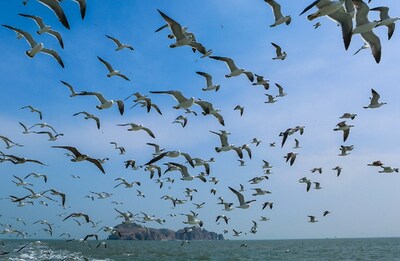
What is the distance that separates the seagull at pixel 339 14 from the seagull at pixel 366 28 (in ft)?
1.40

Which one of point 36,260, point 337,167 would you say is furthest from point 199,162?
point 36,260

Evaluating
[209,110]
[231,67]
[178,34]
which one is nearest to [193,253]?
[209,110]

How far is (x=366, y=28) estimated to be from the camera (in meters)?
12.3

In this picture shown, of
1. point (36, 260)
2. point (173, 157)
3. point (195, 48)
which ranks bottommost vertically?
point (36, 260)

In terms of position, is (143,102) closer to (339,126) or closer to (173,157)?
(173,157)

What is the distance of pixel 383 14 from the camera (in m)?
16.1

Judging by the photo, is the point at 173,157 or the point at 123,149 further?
the point at 123,149

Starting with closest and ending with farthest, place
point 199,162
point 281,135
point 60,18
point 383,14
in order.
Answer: point 60,18 → point 383,14 → point 199,162 → point 281,135

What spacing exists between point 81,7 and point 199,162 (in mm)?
11840

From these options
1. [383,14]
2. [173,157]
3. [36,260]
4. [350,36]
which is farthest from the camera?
[36,260]

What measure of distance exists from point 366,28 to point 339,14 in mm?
1115

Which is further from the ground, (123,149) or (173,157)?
(123,149)

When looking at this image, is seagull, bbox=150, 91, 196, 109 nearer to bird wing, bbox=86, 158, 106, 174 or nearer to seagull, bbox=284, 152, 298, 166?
bird wing, bbox=86, 158, 106, 174

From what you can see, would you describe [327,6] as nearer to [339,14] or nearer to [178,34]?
[339,14]
